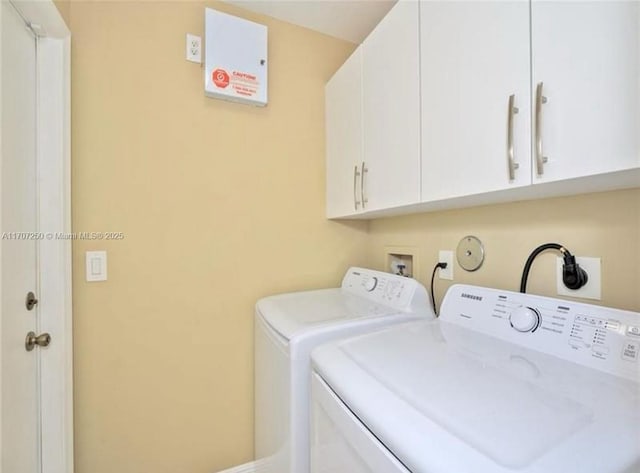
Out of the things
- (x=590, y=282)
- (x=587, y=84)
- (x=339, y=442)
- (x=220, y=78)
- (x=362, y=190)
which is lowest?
(x=339, y=442)

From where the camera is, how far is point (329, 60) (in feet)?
5.97

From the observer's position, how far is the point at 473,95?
2.87 feet

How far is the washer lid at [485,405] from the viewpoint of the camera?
441 mm

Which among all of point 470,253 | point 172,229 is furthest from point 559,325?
point 172,229

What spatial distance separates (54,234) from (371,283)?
1.34m

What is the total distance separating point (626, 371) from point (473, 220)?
676 mm

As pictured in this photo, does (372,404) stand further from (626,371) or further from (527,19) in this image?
(527,19)

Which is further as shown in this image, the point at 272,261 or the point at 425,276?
the point at 272,261

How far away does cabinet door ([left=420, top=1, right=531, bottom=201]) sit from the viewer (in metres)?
0.76

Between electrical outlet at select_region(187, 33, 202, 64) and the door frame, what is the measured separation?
461mm

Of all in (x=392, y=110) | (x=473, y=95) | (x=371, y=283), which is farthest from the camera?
(x=371, y=283)

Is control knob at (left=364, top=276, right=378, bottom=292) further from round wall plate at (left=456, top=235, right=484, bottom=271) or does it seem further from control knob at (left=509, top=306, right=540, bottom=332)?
control knob at (left=509, top=306, right=540, bottom=332)

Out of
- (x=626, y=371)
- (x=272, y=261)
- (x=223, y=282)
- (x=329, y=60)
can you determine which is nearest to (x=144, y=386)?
(x=223, y=282)

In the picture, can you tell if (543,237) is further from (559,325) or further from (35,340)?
(35,340)
